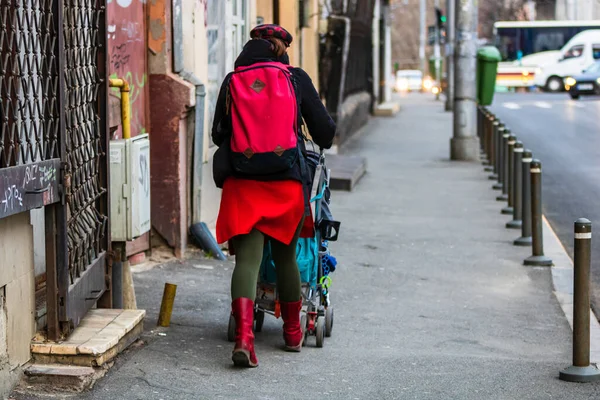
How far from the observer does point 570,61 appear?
171 ft

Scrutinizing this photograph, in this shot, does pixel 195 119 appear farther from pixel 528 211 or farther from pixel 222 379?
pixel 222 379

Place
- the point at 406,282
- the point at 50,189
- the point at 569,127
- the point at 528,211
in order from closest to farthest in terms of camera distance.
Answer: the point at 50,189 < the point at 406,282 < the point at 528,211 < the point at 569,127

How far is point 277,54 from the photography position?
623cm

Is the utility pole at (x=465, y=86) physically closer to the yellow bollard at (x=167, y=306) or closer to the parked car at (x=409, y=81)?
the yellow bollard at (x=167, y=306)

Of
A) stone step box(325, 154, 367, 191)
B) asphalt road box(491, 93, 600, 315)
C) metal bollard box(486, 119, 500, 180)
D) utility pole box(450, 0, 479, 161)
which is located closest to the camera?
asphalt road box(491, 93, 600, 315)

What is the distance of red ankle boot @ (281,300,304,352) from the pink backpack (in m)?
0.80

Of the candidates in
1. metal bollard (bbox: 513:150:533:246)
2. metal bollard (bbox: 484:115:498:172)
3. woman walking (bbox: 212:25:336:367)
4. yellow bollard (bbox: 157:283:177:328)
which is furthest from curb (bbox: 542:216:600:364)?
metal bollard (bbox: 484:115:498:172)

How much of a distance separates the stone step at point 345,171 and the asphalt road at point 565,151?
2.41 m

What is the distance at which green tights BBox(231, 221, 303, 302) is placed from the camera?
6.09 meters

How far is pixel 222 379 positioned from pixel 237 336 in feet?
0.72

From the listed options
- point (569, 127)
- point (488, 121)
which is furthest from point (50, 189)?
point (569, 127)

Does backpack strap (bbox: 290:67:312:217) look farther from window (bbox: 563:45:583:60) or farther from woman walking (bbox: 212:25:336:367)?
window (bbox: 563:45:583:60)

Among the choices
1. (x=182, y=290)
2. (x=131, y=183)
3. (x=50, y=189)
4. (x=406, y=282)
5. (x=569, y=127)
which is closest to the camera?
(x=50, y=189)

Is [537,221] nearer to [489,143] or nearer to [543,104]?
[489,143]
